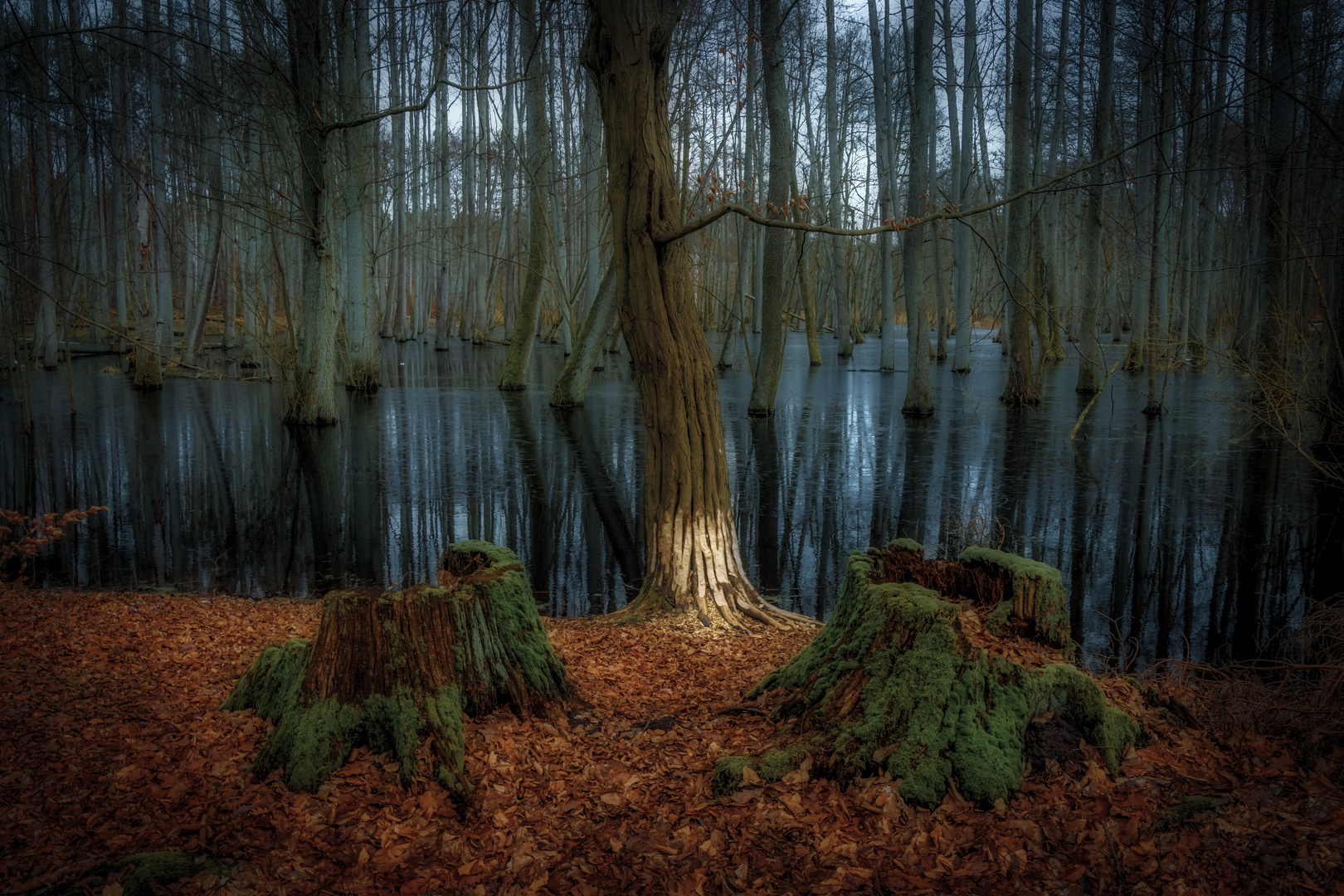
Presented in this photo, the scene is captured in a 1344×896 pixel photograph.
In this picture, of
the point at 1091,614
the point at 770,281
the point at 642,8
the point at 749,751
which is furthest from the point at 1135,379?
the point at 749,751

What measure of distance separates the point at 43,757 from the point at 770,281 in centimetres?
1405

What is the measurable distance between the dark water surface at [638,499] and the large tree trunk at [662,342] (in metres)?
1.22

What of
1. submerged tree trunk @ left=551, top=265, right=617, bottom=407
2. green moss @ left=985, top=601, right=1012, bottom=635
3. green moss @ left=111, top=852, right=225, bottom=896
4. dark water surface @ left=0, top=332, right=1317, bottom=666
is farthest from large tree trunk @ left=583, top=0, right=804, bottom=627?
submerged tree trunk @ left=551, top=265, right=617, bottom=407

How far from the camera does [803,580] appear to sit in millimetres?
7480

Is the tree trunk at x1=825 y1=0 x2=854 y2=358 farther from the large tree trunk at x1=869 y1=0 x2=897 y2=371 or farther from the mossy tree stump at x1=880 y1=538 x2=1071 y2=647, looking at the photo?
the mossy tree stump at x1=880 y1=538 x2=1071 y2=647

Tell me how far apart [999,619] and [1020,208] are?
17.0 m

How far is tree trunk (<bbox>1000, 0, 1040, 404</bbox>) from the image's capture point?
663 inches

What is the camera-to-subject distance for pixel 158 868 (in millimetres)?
2285

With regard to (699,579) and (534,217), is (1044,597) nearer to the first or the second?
(699,579)

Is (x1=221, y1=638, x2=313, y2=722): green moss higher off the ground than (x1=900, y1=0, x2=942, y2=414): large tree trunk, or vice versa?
(x1=900, y1=0, x2=942, y2=414): large tree trunk

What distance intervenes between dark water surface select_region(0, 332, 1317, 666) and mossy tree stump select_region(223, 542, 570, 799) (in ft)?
11.8

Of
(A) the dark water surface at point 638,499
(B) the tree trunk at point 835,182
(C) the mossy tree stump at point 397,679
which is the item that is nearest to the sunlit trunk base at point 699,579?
(A) the dark water surface at point 638,499

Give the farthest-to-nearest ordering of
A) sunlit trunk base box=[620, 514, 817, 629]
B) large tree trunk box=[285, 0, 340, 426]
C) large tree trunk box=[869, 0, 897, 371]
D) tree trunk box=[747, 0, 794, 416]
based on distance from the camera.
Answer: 1. large tree trunk box=[869, 0, 897, 371]
2. tree trunk box=[747, 0, 794, 416]
3. large tree trunk box=[285, 0, 340, 426]
4. sunlit trunk base box=[620, 514, 817, 629]

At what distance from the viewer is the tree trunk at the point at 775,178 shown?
13.7m
